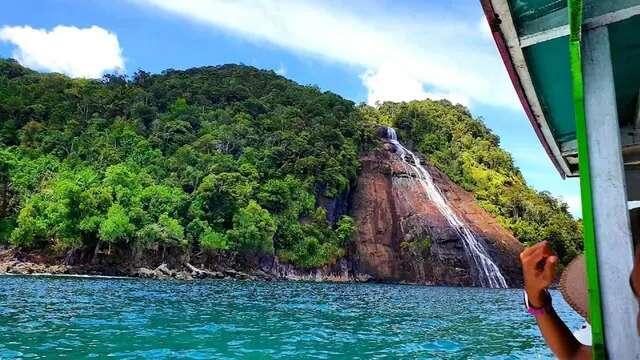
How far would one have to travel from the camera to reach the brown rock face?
58594mm

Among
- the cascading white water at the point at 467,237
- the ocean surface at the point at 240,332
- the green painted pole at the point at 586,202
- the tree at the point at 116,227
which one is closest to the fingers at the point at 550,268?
the green painted pole at the point at 586,202

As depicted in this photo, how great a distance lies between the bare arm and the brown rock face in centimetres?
5724

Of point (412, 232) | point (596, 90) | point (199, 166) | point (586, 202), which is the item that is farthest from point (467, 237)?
point (586, 202)

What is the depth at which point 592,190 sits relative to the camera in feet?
6.63

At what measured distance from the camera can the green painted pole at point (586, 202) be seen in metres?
1.88

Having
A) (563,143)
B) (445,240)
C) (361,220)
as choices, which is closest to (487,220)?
(445,240)

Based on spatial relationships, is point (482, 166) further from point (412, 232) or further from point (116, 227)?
point (116, 227)

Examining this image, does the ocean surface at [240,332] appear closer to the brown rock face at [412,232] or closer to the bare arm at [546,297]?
the bare arm at [546,297]

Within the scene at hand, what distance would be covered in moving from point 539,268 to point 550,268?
5 centimetres

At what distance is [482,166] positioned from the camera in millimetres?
83188

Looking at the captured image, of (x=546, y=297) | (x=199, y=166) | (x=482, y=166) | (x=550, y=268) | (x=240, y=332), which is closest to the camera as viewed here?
(x=550, y=268)

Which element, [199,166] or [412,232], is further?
[199,166]

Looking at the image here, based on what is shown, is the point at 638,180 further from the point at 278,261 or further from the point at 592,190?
the point at 278,261

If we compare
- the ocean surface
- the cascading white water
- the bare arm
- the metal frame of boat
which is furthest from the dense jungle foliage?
the bare arm
